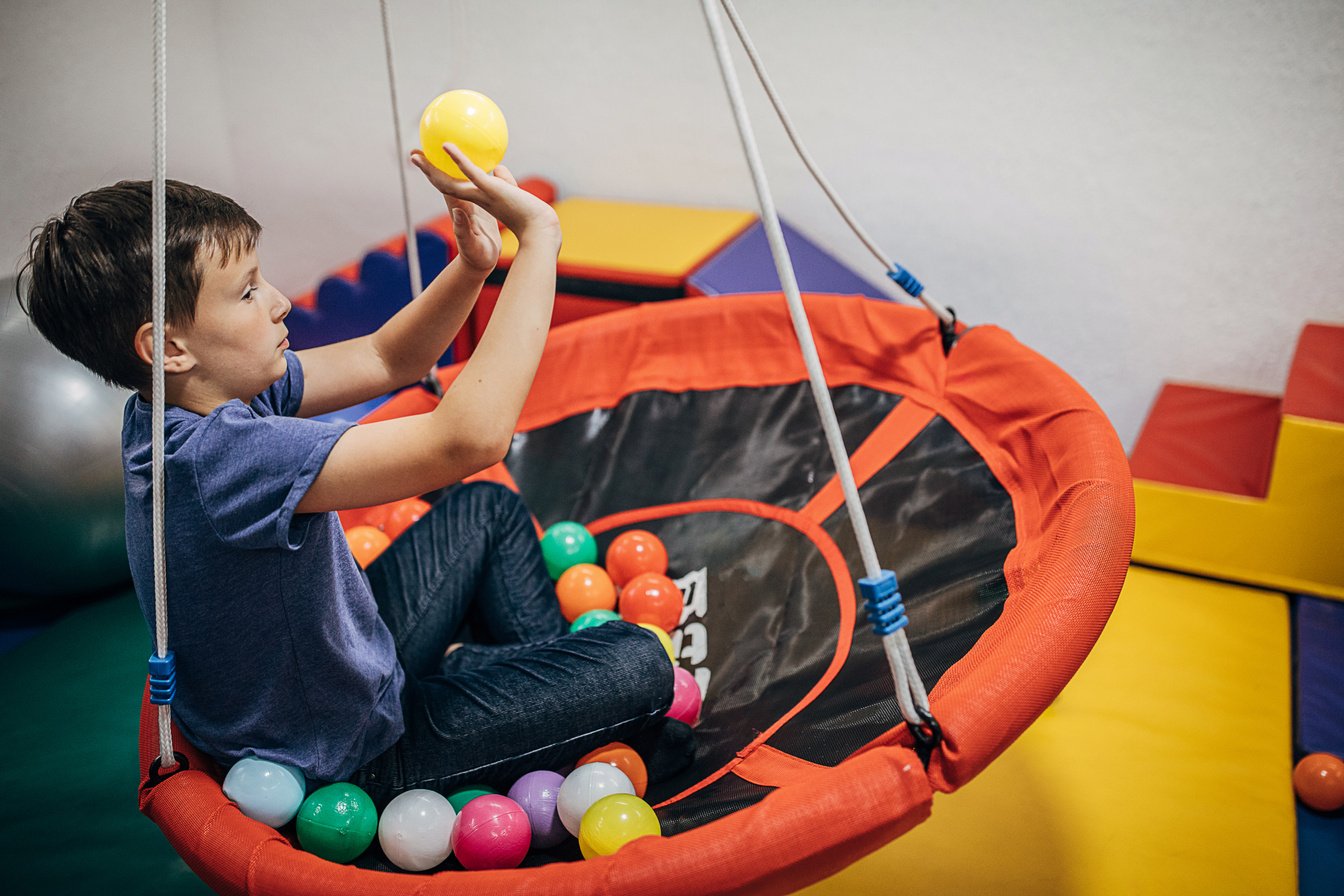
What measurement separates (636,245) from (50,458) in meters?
1.09

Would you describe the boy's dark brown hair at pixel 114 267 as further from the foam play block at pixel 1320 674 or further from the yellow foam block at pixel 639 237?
the foam play block at pixel 1320 674

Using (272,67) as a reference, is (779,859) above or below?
below

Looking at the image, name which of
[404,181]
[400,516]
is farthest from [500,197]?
[400,516]

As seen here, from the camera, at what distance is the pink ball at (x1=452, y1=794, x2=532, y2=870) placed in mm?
1041

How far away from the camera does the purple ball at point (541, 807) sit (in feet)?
3.66

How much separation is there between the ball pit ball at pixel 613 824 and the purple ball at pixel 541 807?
8cm

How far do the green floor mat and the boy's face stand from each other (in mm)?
674

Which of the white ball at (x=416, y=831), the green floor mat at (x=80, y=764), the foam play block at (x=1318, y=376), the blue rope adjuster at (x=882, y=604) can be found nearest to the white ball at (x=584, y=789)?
the white ball at (x=416, y=831)

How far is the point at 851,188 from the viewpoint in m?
2.17

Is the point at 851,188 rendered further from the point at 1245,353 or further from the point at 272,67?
the point at 272,67

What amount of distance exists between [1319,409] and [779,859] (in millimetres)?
1264

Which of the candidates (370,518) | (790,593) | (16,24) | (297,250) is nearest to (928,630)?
(790,593)

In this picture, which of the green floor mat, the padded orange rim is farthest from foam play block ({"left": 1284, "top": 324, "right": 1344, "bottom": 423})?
the green floor mat

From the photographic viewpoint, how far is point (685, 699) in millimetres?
1284
